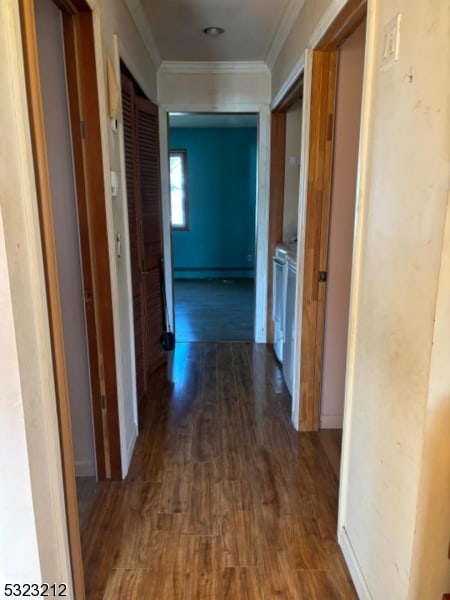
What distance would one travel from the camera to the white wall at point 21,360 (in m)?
1.00

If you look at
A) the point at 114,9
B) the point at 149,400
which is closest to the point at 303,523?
the point at 149,400

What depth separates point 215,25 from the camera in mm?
2895

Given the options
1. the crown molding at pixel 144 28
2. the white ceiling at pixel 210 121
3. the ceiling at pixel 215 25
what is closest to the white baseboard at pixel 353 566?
the ceiling at pixel 215 25

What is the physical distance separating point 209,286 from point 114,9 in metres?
4.98

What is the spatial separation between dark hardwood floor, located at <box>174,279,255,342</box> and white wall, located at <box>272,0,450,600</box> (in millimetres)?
2909

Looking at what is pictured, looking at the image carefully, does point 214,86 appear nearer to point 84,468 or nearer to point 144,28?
point 144,28

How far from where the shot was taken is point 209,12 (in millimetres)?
2670

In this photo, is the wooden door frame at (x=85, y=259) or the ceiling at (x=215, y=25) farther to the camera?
the ceiling at (x=215, y=25)

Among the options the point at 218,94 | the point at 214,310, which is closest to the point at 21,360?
the point at 218,94

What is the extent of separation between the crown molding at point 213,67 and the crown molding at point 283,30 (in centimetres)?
11

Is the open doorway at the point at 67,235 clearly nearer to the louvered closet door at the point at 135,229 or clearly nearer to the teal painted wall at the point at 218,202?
the louvered closet door at the point at 135,229

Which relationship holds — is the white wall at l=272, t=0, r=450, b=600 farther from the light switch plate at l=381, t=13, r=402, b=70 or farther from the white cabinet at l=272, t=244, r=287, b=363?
the white cabinet at l=272, t=244, r=287, b=363

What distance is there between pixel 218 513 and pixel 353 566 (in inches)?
24.2

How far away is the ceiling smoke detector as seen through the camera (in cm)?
295
